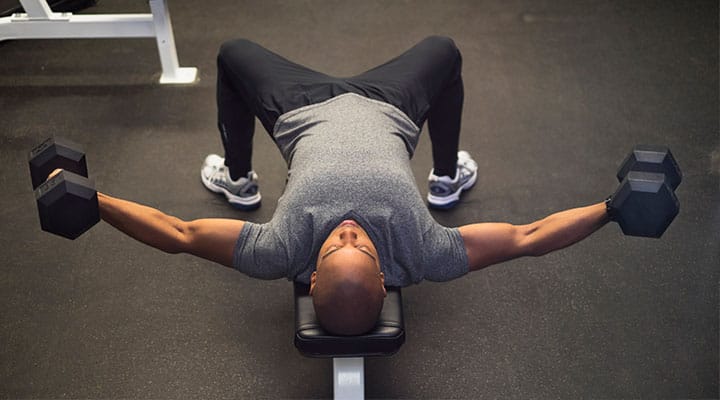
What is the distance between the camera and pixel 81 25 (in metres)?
2.89

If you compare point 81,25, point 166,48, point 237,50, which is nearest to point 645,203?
point 237,50

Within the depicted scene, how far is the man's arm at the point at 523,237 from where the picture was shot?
1.75m

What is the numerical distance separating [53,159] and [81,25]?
4.45 feet

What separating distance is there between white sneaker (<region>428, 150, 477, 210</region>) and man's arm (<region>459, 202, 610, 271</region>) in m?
0.68

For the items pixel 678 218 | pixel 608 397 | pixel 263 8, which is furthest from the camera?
pixel 263 8

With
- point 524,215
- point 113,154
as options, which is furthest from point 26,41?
point 524,215

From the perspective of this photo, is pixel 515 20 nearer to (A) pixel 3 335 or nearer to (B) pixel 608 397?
(B) pixel 608 397

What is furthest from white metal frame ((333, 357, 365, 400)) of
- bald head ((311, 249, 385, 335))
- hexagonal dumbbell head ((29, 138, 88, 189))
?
hexagonal dumbbell head ((29, 138, 88, 189))

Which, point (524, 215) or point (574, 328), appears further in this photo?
point (524, 215)

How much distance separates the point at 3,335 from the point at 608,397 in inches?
58.9

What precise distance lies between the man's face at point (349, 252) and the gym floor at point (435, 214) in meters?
0.55

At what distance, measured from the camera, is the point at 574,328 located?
2158 mm

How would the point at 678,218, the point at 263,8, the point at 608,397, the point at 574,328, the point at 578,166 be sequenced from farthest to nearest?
1. the point at 263,8
2. the point at 578,166
3. the point at 678,218
4. the point at 574,328
5. the point at 608,397

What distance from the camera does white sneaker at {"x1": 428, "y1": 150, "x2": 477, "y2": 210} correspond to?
2.46 meters
